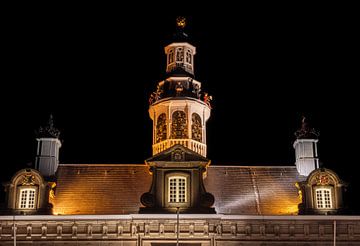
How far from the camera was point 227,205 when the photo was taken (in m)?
35.6

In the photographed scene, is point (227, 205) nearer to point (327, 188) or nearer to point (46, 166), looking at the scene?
point (327, 188)

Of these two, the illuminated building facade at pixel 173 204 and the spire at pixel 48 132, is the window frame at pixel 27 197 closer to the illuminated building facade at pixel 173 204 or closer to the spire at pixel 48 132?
the illuminated building facade at pixel 173 204

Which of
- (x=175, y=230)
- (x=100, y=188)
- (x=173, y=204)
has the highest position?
(x=100, y=188)

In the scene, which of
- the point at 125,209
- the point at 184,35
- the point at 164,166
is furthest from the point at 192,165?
the point at 184,35

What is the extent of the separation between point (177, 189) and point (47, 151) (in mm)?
9965

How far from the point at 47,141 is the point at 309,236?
18590 mm

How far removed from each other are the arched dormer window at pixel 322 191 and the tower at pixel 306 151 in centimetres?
338

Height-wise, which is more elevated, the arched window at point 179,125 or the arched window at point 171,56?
the arched window at point 171,56

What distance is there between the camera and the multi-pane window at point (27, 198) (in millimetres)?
34188

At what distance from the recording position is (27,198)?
113 ft

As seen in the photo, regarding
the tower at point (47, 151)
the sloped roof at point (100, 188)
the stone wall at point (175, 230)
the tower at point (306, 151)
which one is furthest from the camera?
the tower at point (306, 151)

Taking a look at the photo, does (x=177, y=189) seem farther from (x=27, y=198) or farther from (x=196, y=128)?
(x=27, y=198)

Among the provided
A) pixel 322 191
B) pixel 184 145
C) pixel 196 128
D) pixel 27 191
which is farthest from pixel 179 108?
pixel 27 191

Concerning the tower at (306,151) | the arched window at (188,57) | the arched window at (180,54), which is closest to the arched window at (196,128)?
the arched window at (188,57)
